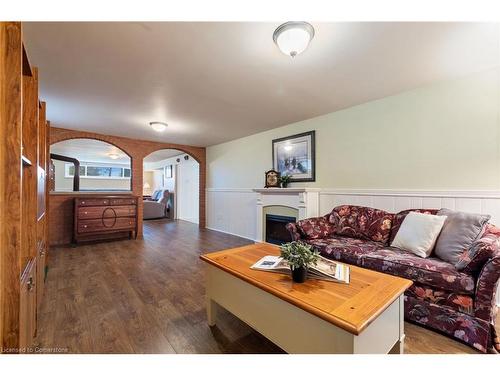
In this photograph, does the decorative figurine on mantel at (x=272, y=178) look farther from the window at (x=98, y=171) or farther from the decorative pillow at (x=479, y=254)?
the window at (x=98, y=171)

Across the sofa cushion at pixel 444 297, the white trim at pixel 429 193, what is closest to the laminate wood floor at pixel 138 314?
the sofa cushion at pixel 444 297

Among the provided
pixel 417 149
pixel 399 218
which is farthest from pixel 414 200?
pixel 417 149

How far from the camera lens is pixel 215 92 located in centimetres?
267

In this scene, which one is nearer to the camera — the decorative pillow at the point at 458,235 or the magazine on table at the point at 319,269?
the magazine on table at the point at 319,269

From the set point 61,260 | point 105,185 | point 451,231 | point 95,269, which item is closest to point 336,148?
point 451,231

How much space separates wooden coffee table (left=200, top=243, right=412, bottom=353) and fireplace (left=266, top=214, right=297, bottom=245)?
238 cm

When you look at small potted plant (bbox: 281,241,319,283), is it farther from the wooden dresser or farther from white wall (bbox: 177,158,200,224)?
white wall (bbox: 177,158,200,224)

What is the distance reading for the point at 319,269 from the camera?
1.37 metres

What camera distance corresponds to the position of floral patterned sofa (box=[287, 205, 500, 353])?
4.84 ft

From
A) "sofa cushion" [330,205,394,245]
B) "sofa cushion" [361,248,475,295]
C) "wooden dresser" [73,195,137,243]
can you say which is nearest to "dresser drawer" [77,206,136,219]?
"wooden dresser" [73,195,137,243]

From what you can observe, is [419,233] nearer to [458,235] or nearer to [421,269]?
[458,235]

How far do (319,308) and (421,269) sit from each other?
125 centimetres

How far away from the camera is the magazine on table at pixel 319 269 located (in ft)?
4.39

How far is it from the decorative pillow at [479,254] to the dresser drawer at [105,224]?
4942 millimetres
